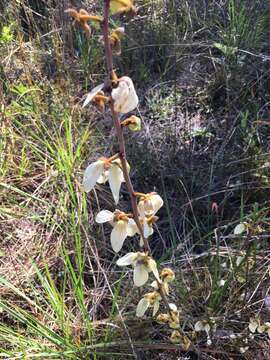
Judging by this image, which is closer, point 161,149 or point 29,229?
point 29,229

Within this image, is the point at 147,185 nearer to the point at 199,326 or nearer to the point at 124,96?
the point at 199,326

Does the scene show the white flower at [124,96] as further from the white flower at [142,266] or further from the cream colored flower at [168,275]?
the cream colored flower at [168,275]

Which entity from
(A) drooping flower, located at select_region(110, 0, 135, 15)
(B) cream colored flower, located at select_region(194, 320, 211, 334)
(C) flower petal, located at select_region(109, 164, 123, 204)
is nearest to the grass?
(B) cream colored flower, located at select_region(194, 320, 211, 334)

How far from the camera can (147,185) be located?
6.23 feet

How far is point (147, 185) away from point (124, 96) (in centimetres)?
114

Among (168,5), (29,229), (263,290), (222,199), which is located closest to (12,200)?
(29,229)

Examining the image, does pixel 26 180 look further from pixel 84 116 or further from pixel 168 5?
pixel 168 5

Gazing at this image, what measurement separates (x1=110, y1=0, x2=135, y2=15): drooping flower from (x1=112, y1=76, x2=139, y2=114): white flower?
0.35 feet

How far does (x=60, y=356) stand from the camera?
131cm

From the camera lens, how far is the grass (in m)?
Answer: 1.37

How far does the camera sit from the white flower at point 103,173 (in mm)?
878

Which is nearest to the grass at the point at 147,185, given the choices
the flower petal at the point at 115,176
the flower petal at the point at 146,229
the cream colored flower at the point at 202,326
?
the cream colored flower at the point at 202,326

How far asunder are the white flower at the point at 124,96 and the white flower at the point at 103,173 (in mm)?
129

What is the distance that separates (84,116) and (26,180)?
1.44ft
